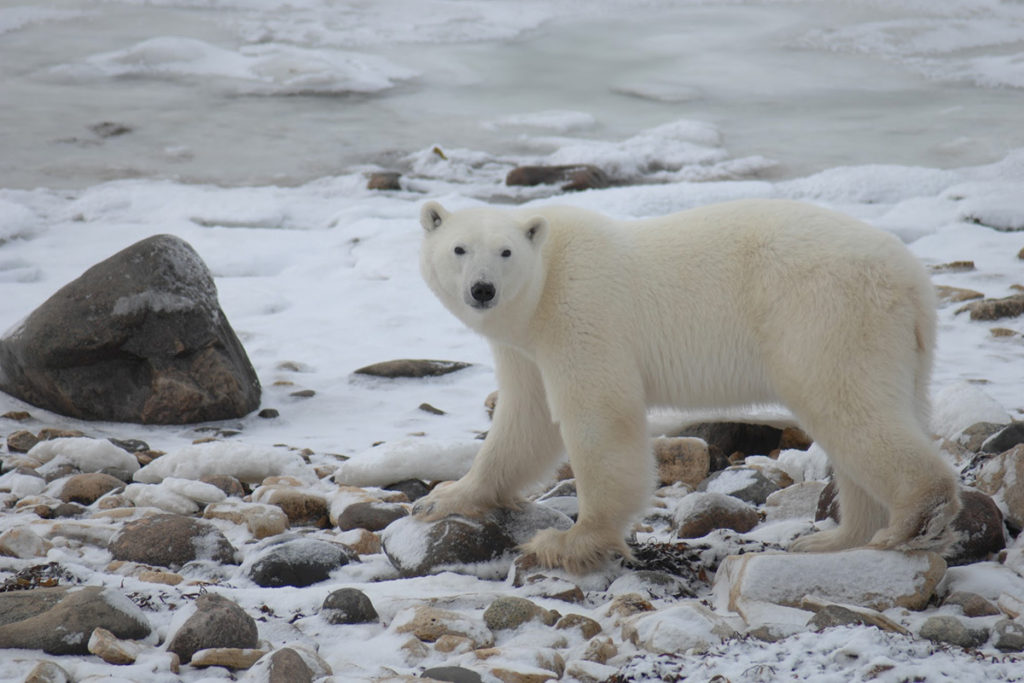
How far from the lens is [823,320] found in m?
3.29

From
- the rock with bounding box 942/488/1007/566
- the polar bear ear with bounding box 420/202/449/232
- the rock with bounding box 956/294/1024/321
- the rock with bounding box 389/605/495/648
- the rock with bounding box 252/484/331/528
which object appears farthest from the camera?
the rock with bounding box 956/294/1024/321

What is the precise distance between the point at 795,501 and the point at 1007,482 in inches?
34.1

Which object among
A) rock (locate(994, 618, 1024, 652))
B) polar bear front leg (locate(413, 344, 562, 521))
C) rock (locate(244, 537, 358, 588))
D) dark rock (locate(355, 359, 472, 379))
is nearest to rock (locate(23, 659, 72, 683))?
rock (locate(244, 537, 358, 588))

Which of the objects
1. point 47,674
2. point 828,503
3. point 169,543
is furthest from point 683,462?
point 47,674

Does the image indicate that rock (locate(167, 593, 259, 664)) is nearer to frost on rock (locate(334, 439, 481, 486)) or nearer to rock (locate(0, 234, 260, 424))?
frost on rock (locate(334, 439, 481, 486))

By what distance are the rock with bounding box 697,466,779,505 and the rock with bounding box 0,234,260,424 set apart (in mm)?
2887

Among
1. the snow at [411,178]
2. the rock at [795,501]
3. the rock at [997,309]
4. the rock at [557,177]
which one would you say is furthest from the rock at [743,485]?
the rock at [557,177]

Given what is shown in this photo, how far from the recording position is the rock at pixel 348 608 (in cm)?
293

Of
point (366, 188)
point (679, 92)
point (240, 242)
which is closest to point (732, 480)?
point (240, 242)

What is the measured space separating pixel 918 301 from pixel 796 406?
0.53 metres

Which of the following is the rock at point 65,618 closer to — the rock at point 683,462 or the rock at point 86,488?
the rock at point 86,488

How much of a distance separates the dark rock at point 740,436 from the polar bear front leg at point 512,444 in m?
1.46

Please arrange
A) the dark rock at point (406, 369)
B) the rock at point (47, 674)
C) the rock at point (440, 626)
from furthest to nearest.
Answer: the dark rock at point (406, 369) → the rock at point (440, 626) → the rock at point (47, 674)

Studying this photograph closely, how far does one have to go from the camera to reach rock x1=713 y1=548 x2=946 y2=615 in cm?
301
